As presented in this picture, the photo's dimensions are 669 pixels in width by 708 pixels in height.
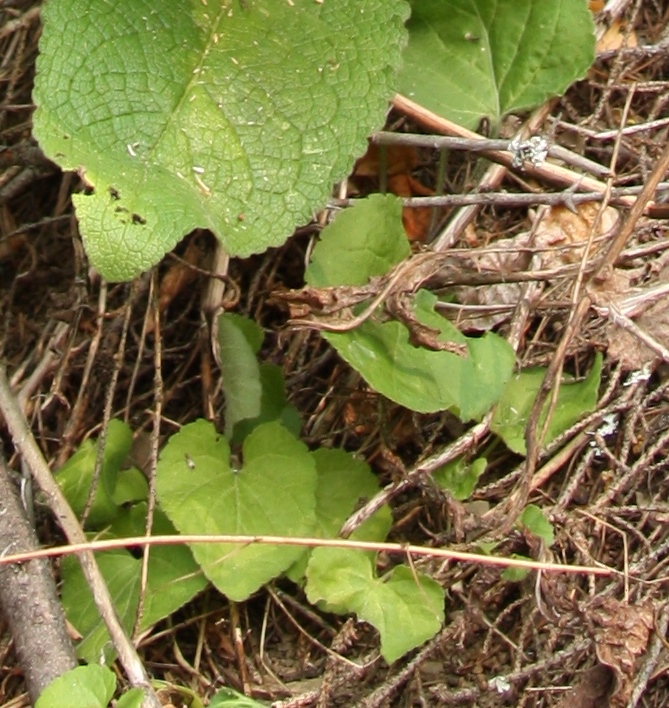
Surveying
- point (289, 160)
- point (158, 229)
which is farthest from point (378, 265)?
point (158, 229)

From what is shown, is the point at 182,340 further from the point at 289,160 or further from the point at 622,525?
the point at 622,525

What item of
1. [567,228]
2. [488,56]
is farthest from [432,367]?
[488,56]

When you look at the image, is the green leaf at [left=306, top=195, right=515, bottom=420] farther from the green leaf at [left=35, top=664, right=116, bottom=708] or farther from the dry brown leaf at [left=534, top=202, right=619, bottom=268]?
the green leaf at [left=35, top=664, right=116, bottom=708]

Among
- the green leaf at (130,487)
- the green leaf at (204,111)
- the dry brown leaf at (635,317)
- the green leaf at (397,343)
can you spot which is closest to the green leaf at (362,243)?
the green leaf at (397,343)

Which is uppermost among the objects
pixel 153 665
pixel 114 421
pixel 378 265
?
pixel 378 265

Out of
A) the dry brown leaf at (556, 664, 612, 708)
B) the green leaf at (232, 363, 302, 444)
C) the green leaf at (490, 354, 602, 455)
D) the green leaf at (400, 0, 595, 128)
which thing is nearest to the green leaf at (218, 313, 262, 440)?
the green leaf at (232, 363, 302, 444)
